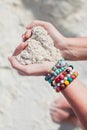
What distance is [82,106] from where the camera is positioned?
98 centimetres

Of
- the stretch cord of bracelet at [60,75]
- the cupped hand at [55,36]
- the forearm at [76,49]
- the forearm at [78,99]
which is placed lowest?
the forearm at [78,99]

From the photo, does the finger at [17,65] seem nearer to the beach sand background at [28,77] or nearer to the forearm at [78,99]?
the forearm at [78,99]

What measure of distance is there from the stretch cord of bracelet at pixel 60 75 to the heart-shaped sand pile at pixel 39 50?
0.06 metres

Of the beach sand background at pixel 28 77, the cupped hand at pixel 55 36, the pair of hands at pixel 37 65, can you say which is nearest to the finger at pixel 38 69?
the pair of hands at pixel 37 65

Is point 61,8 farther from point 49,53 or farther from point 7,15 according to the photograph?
point 49,53

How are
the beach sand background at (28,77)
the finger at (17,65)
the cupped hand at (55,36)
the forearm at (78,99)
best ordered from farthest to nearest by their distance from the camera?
the beach sand background at (28,77)
the cupped hand at (55,36)
the finger at (17,65)
the forearm at (78,99)

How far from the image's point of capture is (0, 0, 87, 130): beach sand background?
1573 millimetres

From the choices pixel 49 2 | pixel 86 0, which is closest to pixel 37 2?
pixel 49 2

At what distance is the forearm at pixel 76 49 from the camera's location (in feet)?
4.21

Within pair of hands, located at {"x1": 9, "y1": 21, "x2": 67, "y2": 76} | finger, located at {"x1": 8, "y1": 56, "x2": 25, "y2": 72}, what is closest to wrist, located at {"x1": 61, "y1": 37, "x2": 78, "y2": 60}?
pair of hands, located at {"x1": 9, "y1": 21, "x2": 67, "y2": 76}

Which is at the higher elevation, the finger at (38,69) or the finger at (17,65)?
the finger at (17,65)

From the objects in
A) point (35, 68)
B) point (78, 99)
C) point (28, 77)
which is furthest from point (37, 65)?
point (28, 77)

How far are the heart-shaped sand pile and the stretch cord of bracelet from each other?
0.21ft

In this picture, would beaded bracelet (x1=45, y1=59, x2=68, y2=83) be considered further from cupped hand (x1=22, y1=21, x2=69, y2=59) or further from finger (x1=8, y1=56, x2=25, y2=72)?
cupped hand (x1=22, y1=21, x2=69, y2=59)
